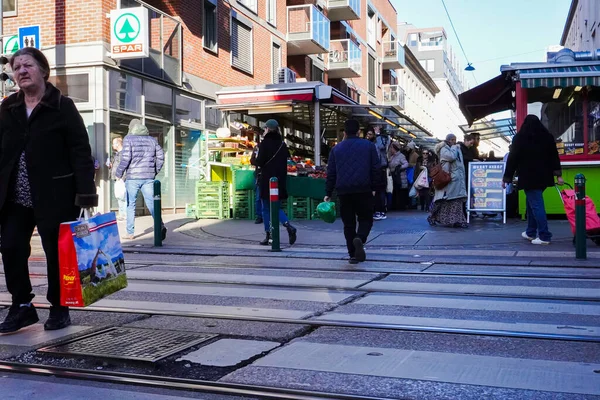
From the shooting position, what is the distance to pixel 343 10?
33.6 metres

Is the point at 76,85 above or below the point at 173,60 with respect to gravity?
below

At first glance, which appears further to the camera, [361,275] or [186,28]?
[186,28]

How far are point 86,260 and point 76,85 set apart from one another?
12.6 meters

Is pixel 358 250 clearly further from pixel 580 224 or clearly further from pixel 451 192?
pixel 451 192

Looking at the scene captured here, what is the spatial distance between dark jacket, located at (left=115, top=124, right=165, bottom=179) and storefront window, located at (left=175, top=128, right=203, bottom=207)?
296 inches

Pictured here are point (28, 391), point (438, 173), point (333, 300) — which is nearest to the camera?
point (28, 391)

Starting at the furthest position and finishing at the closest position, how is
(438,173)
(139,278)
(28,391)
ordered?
(438,173), (139,278), (28,391)

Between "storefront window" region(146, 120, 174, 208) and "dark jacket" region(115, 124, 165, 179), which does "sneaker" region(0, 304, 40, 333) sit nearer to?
"dark jacket" region(115, 124, 165, 179)

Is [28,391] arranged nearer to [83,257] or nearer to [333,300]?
[83,257]

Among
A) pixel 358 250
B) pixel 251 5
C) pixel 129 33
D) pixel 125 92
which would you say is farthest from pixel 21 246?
pixel 251 5

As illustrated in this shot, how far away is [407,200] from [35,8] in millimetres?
10554

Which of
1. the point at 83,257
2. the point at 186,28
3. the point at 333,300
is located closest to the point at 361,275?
the point at 333,300

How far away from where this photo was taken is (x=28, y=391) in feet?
11.4

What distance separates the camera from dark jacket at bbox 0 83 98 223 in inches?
177
